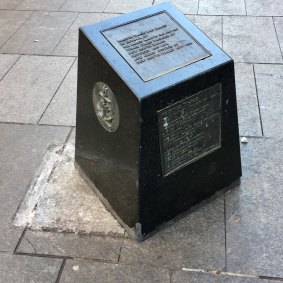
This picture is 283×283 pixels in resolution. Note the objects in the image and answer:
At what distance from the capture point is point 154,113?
250 centimetres

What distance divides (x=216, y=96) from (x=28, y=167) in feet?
5.72

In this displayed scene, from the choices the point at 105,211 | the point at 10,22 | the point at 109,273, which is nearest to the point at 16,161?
the point at 105,211

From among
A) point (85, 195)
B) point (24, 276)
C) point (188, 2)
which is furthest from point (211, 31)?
point (24, 276)

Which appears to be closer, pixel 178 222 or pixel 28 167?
pixel 178 222

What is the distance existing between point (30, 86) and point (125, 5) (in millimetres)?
2509

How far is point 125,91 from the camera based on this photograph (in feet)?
8.13

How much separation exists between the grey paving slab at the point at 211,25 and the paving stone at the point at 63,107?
6.50 ft

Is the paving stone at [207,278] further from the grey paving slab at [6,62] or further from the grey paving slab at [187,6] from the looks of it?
the grey paving slab at [187,6]

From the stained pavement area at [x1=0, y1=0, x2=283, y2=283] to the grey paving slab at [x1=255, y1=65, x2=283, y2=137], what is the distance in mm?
10

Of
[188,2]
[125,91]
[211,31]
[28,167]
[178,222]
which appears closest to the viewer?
[125,91]

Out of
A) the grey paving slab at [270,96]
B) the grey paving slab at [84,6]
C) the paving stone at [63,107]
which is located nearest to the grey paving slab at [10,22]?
the grey paving slab at [84,6]

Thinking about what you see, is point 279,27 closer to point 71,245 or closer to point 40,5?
point 40,5

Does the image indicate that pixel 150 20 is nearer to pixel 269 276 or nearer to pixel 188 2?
pixel 269 276

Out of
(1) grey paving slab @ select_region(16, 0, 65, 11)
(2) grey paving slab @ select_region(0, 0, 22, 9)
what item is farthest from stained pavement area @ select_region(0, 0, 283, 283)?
(2) grey paving slab @ select_region(0, 0, 22, 9)
